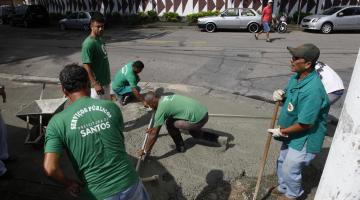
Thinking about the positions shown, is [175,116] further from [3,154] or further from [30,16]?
[30,16]

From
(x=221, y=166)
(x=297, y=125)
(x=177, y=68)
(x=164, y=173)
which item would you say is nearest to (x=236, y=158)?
(x=221, y=166)

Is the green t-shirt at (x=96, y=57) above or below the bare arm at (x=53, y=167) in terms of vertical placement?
above

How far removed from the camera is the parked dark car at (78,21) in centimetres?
2308

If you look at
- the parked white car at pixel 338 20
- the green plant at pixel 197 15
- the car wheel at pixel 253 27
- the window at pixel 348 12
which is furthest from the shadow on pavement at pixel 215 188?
the green plant at pixel 197 15

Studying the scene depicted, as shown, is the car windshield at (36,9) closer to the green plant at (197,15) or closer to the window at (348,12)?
the green plant at (197,15)

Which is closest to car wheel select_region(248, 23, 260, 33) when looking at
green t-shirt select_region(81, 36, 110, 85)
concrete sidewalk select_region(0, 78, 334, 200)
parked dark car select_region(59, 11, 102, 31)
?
parked dark car select_region(59, 11, 102, 31)

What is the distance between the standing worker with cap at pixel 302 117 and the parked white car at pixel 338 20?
54.3 ft

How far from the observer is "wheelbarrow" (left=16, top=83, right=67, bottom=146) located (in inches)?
204

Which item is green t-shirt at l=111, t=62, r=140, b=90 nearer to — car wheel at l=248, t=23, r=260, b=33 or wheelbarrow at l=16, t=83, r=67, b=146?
wheelbarrow at l=16, t=83, r=67, b=146

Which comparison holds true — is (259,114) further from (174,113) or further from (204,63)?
(204,63)

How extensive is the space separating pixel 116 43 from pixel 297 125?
45.0 feet

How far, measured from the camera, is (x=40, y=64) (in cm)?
1179

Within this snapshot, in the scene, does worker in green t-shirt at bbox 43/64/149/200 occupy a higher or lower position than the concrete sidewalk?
higher

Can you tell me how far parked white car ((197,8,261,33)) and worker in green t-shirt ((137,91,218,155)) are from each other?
15.1 meters
